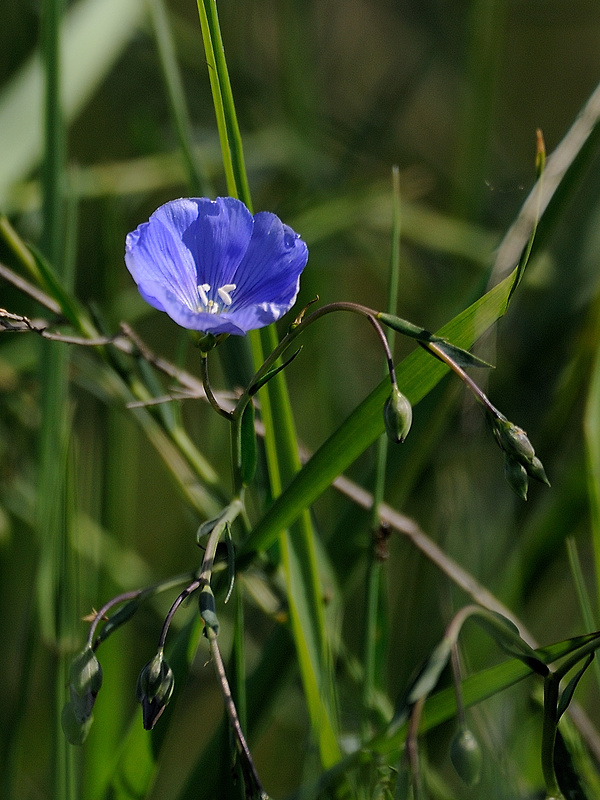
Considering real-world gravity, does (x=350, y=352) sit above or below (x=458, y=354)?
below

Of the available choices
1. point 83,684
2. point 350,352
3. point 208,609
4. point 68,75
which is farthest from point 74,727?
point 350,352

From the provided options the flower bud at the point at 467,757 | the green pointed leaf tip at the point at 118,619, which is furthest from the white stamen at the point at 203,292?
the flower bud at the point at 467,757

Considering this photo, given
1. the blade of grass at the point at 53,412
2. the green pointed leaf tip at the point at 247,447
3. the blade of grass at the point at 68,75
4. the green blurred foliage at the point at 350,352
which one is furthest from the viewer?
the blade of grass at the point at 68,75

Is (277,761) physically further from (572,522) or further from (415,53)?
(415,53)

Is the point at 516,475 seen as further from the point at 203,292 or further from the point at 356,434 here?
the point at 203,292

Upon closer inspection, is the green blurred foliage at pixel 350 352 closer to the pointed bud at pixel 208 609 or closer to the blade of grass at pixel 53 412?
the blade of grass at pixel 53 412

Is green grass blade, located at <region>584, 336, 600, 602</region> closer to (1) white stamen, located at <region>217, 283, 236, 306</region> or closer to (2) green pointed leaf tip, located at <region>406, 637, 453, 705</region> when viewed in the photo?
(2) green pointed leaf tip, located at <region>406, 637, 453, 705</region>
